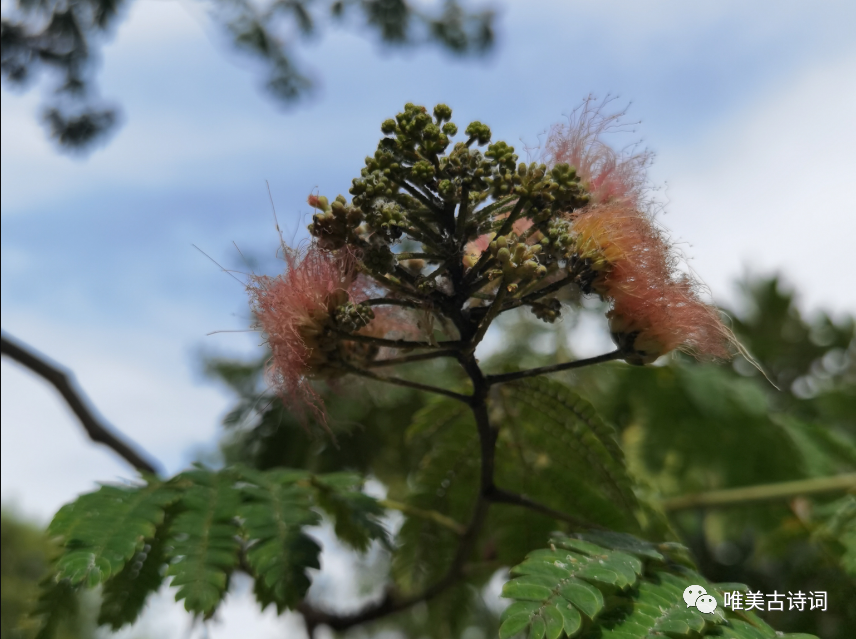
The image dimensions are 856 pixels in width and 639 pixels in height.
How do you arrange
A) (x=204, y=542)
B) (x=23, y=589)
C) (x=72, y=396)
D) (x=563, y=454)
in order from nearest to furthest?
(x=204, y=542) < (x=563, y=454) < (x=72, y=396) < (x=23, y=589)

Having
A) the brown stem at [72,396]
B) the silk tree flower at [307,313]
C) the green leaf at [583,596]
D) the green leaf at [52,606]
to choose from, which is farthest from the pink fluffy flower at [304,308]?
the brown stem at [72,396]

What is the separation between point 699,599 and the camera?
235 centimetres

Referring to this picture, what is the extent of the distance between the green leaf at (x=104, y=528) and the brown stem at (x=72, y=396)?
2142mm

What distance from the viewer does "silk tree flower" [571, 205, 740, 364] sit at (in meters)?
2.41

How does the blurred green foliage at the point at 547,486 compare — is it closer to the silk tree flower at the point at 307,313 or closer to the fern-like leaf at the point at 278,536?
the fern-like leaf at the point at 278,536

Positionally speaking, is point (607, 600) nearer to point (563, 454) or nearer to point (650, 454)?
point (563, 454)

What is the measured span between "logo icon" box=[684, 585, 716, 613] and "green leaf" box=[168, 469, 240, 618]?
1.42 m

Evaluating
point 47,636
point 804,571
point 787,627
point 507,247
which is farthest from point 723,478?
point 47,636

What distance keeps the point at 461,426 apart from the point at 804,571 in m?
2.09

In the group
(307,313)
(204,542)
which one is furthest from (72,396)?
(307,313)

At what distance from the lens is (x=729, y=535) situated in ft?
18.5

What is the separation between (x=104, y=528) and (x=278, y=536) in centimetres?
55

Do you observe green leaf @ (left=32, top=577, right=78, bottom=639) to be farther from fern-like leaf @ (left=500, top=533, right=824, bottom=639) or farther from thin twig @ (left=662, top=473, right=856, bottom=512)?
thin twig @ (left=662, top=473, right=856, bottom=512)

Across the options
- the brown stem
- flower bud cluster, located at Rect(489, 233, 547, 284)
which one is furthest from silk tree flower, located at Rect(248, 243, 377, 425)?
the brown stem
